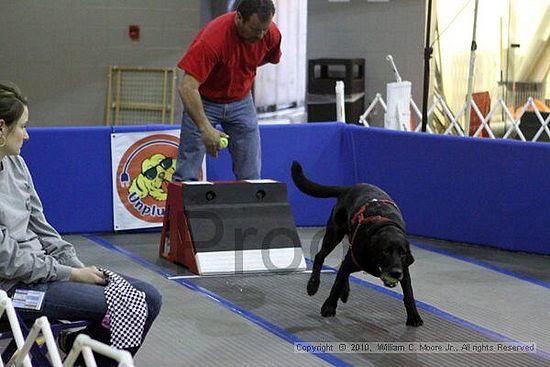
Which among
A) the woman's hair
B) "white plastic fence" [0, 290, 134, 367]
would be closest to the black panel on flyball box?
the woman's hair

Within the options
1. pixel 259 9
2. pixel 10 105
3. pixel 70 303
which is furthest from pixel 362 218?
pixel 10 105

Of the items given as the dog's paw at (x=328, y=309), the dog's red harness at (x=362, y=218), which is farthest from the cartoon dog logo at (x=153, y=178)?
the dog's red harness at (x=362, y=218)

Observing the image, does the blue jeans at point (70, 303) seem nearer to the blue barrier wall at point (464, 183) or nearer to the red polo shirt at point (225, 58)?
the red polo shirt at point (225, 58)

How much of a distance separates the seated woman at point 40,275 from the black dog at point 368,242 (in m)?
1.39

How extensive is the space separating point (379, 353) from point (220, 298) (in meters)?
1.12

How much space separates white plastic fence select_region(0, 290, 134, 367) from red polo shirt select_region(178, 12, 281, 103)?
116 inches

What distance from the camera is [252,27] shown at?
5547mm

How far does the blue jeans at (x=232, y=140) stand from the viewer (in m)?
5.88

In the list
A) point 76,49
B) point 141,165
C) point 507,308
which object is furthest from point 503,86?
Result: point 507,308

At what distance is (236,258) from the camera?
5570 mm

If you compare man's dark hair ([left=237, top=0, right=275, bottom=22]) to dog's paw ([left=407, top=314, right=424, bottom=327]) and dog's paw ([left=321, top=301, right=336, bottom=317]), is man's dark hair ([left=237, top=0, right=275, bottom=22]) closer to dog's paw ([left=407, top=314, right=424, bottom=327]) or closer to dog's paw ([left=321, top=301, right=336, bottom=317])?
dog's paw ([left=321, top=301, right=336, bottom=317])

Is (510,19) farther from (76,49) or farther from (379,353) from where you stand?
(379,353)

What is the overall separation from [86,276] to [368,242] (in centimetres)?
157

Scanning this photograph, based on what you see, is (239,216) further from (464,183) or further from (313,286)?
(464,183)
